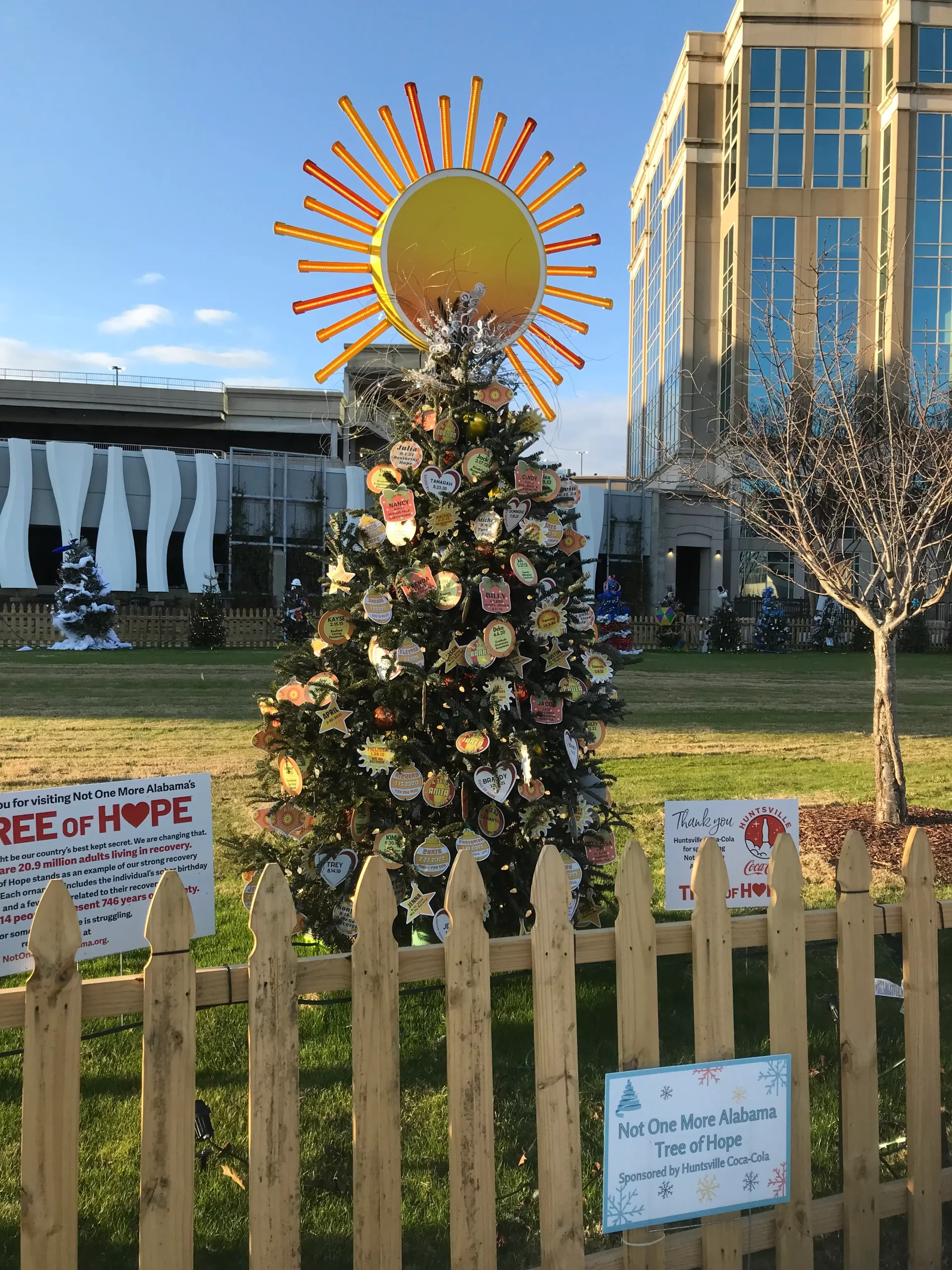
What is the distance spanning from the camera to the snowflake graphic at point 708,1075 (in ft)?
7.44

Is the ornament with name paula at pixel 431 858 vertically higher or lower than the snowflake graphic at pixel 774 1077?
higher

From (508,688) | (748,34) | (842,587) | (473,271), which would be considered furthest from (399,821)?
(748,34)

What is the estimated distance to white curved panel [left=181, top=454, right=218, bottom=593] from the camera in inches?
1312

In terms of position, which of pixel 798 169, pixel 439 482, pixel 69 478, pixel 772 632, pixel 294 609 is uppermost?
pixel 798 169

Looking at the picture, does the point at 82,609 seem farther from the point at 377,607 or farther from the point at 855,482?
the point at 377,607

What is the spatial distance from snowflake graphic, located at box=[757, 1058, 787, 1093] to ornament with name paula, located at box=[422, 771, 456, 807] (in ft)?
5.44

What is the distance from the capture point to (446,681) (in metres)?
3.82

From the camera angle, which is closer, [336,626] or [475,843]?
[475,843]

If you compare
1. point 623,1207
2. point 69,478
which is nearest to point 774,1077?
point 623,1207

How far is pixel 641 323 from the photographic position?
49.1 m

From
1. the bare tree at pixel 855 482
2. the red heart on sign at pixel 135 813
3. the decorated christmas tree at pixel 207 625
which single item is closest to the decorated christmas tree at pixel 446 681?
the red heart on sign at pixel 135 813

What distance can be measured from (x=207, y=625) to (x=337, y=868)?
966 inches

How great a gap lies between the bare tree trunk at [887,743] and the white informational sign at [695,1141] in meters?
4.93

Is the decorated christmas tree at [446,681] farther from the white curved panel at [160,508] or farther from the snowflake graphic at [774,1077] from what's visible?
the white curved panel at [160,508]
